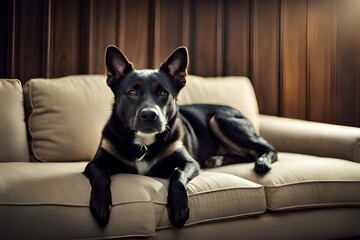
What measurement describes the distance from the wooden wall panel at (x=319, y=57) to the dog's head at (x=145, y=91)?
1.65m

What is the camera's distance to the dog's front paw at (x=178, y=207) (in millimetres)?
2010

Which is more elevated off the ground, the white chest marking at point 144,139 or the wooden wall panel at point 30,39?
the wooden wall panel at point 30,39

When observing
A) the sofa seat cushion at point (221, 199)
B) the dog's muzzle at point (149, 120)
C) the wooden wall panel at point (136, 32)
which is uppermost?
the wooden wall panel at point (136, 32)

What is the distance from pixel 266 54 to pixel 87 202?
2.17 m

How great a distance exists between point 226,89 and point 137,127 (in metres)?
1.12

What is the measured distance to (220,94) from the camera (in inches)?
125

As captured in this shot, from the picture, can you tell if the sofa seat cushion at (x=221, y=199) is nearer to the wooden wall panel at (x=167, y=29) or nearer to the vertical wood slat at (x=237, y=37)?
the wooden wall panel at (x=167, y=29)

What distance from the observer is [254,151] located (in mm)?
2756

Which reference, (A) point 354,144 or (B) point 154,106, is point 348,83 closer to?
(A) point 354,144

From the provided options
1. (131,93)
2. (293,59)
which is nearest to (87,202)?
(131,93)

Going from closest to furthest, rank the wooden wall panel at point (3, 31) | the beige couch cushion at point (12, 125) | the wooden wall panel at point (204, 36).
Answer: the beige couch cushion at point (12, 125)
the wooden wall panel at point (3, 31)
the wooden wall panel at point (204, 36)

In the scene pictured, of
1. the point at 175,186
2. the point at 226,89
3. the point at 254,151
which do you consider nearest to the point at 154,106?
the point at 175,186

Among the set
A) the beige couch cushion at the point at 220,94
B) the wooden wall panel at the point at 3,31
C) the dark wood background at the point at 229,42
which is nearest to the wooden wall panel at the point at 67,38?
the dark wood background at the point at 229,42

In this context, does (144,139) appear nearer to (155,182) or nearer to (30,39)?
(155,182)
